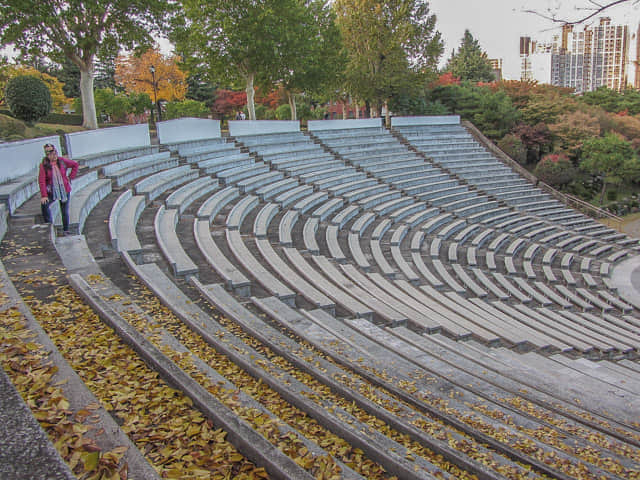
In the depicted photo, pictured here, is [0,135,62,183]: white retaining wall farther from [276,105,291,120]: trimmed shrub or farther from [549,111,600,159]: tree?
[549,111,600,159]: tree

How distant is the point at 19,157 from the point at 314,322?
8.47 meters

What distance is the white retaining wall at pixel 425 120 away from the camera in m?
28.0

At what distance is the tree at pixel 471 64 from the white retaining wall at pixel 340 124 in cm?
3209

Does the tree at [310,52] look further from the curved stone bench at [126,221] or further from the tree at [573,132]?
the tree at [573,132]

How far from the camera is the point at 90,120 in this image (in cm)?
1856

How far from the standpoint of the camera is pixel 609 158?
28719 millimetres

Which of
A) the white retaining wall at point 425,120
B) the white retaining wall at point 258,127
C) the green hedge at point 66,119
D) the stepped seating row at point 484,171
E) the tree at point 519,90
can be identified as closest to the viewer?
the white retaining wall at point 258,127

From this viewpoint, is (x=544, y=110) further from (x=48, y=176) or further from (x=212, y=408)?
(x=212, y=408)

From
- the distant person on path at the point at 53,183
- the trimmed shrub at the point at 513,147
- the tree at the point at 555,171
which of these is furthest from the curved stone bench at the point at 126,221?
the tree at the point at 555,171

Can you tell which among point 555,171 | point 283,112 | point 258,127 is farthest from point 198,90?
point 555,171

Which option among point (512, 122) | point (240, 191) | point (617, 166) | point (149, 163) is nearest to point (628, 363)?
point (240, 191)

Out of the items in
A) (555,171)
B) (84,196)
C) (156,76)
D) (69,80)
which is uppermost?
(69,80)

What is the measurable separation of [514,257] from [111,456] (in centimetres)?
1678

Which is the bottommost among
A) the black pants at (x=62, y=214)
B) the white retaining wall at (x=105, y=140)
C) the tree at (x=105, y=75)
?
the black pants at (x=62, y=214)
